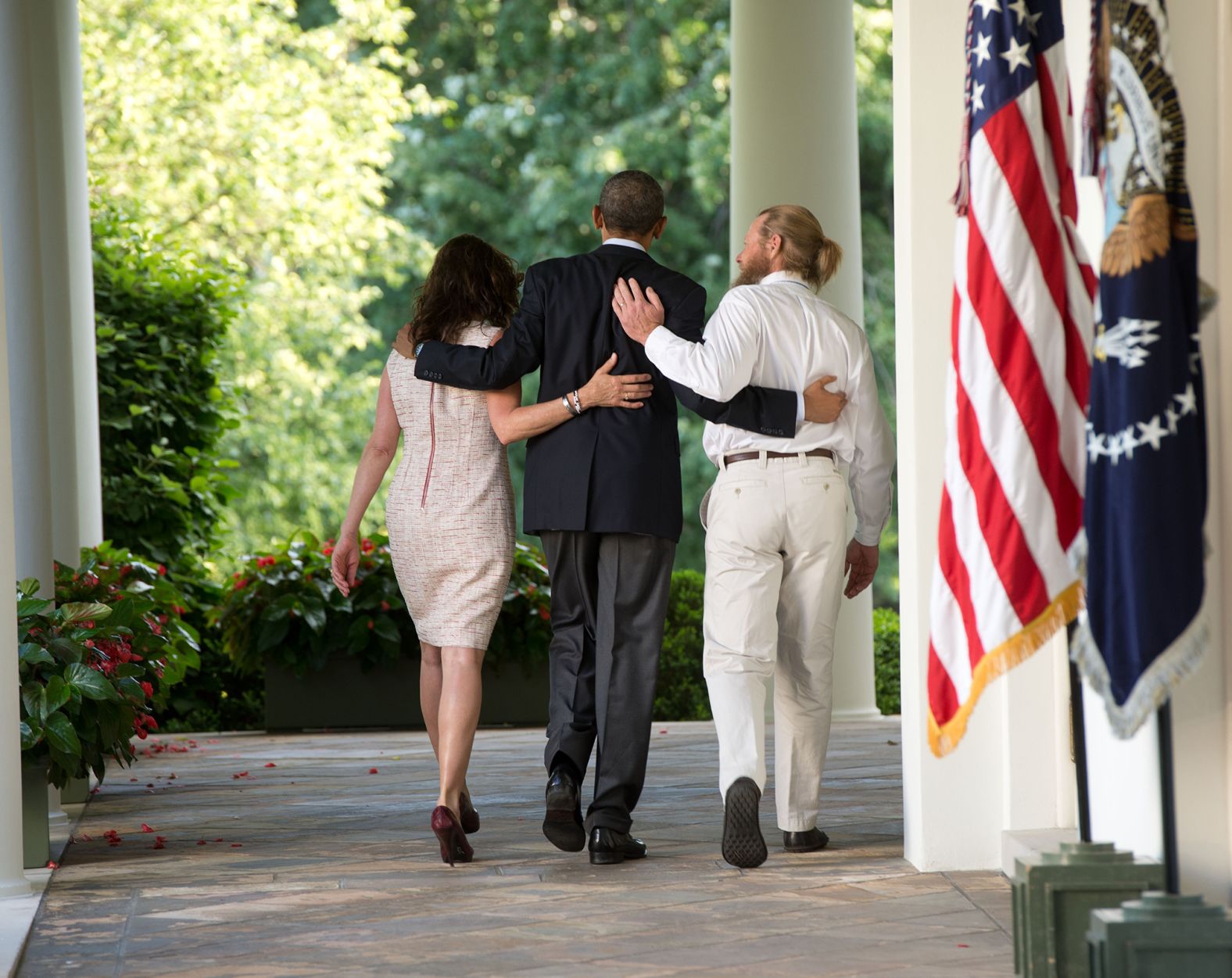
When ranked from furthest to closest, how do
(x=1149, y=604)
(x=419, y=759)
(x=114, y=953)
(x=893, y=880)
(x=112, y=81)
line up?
(x=112, y=81) < (x=419, y=759) < (x=893, y=880) < (x=114, y=953) < (x=1149, y=604)

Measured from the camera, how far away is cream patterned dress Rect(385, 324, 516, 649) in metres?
5.14

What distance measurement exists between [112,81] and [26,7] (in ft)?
38.5

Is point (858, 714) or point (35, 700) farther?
point (858, 714)

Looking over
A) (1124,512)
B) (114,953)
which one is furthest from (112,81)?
(1124,512)

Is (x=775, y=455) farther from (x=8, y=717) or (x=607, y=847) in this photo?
(x=8, y=717)

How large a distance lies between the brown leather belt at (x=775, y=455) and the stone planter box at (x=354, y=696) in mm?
5001

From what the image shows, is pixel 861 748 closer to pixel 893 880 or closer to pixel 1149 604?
pixel 893 880

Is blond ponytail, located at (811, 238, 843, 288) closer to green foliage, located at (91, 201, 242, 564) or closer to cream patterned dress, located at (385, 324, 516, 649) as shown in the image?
cream patterned dress, located at (385, 324, 516, 649)

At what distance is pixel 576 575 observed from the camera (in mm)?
5117

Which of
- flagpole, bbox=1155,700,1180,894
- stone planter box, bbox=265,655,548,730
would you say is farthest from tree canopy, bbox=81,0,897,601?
flagpole, bbox=1155,700,1180,894

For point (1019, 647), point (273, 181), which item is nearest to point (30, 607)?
point (1019, 647)

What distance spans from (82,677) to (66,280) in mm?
2754

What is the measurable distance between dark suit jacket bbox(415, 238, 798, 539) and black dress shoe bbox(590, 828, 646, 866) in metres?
0.95

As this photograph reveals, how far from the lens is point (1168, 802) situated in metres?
3.14
